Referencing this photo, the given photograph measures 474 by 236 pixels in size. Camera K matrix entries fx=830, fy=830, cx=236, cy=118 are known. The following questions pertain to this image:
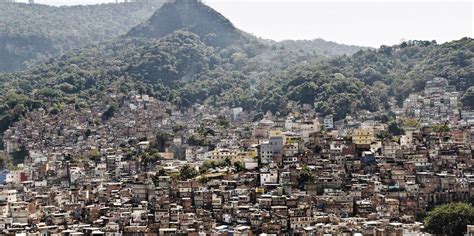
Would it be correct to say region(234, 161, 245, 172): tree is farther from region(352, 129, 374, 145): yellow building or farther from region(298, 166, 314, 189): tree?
region(352, 129, 374, 145): yellow building

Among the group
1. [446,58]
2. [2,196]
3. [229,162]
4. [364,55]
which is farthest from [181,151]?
[364,55]

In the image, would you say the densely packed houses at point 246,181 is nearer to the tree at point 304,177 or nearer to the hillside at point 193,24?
the tree at point 304,177

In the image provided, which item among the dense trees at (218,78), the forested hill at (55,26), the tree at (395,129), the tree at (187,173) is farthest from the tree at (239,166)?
the forested hill at (55,26)

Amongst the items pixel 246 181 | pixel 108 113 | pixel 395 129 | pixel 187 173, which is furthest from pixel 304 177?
pixel 108 113

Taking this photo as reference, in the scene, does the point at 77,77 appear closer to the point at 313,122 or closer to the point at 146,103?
the point at 146,103

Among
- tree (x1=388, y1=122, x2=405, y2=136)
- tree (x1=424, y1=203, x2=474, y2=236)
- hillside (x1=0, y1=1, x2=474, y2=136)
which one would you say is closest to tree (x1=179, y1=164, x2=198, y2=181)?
tree (x1=424, y1=203, x2=474, y2=236)
